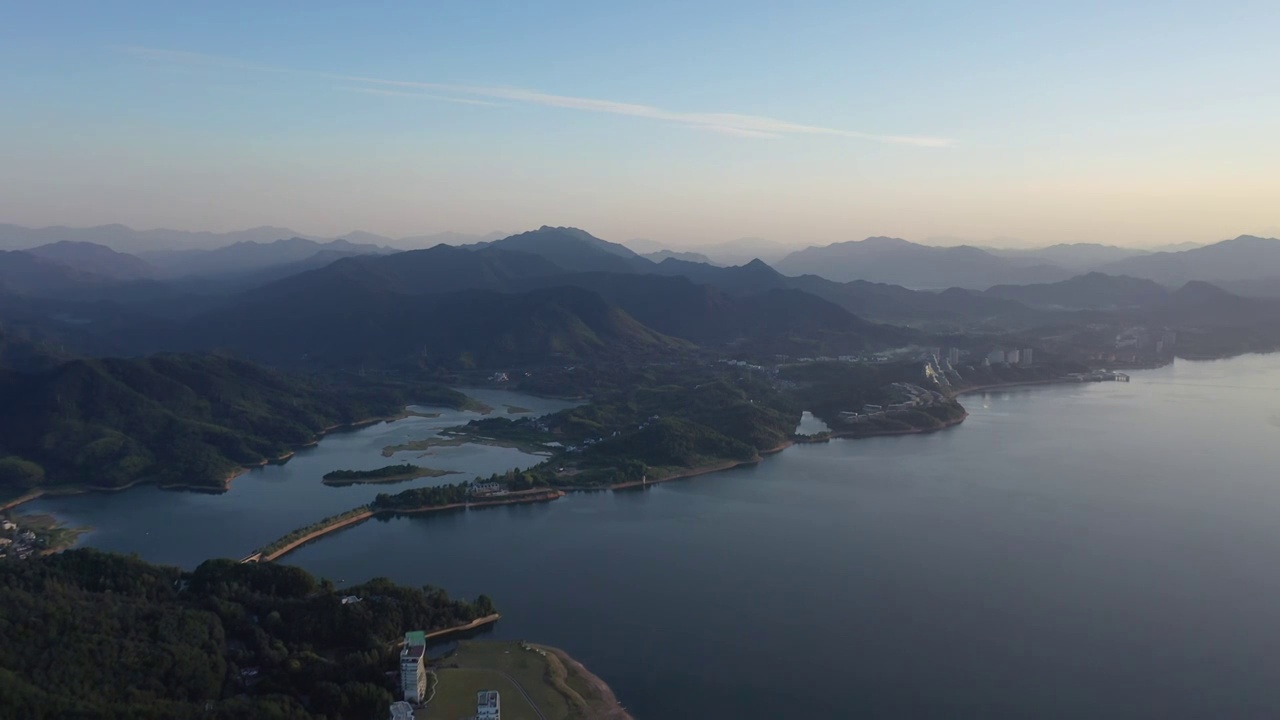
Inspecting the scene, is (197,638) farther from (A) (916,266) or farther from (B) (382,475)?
(A) (916,266)

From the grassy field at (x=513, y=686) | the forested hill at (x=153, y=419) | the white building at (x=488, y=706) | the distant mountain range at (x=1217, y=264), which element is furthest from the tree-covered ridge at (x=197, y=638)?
the distant mountain range at (x=1217, y=264)

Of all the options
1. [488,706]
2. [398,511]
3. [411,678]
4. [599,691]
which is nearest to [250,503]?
[398,511]

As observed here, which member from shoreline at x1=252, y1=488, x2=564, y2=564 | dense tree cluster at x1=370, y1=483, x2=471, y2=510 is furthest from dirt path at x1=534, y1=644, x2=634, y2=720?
dense tree cluster at x1=370, y1=483, x2=471, y2=510

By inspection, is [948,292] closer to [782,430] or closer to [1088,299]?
[1088,299]

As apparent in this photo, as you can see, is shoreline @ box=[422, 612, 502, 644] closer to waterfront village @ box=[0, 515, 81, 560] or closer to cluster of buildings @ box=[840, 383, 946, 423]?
waterfront village @ box=[0, 515, 81, 560]

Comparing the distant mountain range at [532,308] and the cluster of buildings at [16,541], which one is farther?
the distant mountain range at [532,308]

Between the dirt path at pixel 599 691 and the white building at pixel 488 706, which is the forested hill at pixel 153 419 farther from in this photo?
the white building at pixel 488 706

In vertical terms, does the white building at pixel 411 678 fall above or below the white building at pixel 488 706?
above
